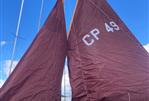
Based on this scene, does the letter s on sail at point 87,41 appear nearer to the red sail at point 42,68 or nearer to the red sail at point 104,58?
the red sail at point 104,58

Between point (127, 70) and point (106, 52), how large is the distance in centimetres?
46

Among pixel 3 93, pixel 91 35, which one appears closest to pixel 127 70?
pixel 91 35

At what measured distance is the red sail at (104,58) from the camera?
5.11 metres

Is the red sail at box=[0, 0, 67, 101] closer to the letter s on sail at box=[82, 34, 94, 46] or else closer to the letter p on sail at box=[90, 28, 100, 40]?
the letter s on sail at box=[82, 34, 94, 46]

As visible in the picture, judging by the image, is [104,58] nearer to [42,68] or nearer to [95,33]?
[95,33]

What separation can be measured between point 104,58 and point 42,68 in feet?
3.70

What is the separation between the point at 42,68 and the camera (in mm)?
4844

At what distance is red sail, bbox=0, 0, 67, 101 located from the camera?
4492 mm

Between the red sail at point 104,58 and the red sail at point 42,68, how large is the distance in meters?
0.30

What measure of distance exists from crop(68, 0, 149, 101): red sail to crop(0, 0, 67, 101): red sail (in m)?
0.30

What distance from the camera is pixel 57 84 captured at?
4.88m

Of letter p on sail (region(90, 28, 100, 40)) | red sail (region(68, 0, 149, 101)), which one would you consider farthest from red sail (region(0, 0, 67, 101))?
letter p on sail (region(90, 28, 100, 40))

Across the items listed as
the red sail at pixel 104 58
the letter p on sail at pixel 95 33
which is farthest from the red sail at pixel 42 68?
the letter p on sail at pixel 95 33

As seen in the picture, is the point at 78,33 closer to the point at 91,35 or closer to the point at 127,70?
the point at 91,35
